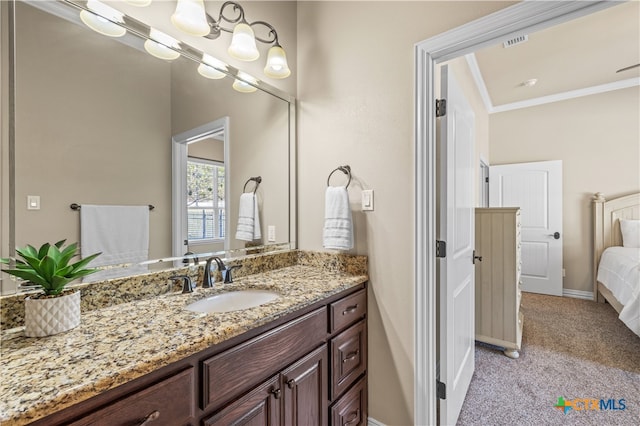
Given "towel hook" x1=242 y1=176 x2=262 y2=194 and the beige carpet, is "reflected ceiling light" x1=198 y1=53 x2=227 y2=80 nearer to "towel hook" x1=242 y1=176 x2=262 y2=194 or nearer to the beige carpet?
"towel hook" x1=242 y1=176 x2=262 y2=194

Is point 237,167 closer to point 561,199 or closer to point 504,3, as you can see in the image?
point 504,3

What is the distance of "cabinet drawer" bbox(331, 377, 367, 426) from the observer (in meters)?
1.35

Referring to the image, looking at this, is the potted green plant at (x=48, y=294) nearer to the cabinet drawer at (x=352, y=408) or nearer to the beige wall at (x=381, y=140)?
the cabinet drawer at (x=352, y=408)

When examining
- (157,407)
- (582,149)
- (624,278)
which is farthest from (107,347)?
(582,149)

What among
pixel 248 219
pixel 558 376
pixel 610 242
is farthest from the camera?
pixel 610 242

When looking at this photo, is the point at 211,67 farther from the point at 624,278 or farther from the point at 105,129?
the point at 624,278

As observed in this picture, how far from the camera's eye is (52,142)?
0.98m

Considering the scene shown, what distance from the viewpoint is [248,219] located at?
67.1 inches

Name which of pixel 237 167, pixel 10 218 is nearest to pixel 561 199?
pixel 237 167

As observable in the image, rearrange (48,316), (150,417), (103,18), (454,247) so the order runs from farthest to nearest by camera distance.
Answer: (454,247), (103,18), (48,316), (150,417)

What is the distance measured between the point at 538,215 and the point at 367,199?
3.82 m

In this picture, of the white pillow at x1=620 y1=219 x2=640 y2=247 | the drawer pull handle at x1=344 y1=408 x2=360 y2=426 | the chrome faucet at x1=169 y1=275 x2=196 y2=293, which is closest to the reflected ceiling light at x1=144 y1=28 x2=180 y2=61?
the chrome faucet at x1=169 y1=275 x2=196 y2=293

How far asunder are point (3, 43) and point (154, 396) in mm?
1118

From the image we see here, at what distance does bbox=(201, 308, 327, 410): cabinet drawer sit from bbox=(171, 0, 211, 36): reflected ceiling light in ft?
4.16
